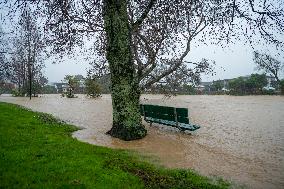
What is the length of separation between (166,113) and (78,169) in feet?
25.6

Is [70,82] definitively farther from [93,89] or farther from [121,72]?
[121,72]

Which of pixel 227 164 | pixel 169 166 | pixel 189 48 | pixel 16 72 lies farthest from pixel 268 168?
pixel 16 72

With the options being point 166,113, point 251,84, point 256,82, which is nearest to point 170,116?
point 166,113

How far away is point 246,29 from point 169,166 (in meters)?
5.18

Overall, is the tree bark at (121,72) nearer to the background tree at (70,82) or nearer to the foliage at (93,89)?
the foliage at (93,89)

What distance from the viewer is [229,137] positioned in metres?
14.1

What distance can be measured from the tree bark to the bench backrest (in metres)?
1.87

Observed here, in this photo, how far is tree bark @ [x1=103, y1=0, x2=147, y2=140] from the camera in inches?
480

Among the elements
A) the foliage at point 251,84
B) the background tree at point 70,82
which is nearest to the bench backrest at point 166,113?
the background tree at point 70,82

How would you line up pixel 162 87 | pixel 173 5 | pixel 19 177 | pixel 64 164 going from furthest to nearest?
pixel 162 87
pixel 173 5
pixel 64 164
pixel 19 177

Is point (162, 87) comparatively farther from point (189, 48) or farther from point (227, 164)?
point (227, 164)

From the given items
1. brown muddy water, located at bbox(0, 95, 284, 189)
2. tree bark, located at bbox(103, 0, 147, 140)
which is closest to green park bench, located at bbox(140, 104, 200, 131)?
brown muddy water, located at bbox(0, 95, 284, 189)

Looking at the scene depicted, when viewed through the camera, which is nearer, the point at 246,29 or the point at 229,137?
the point at 246,29

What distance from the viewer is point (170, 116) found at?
47.4 feet
